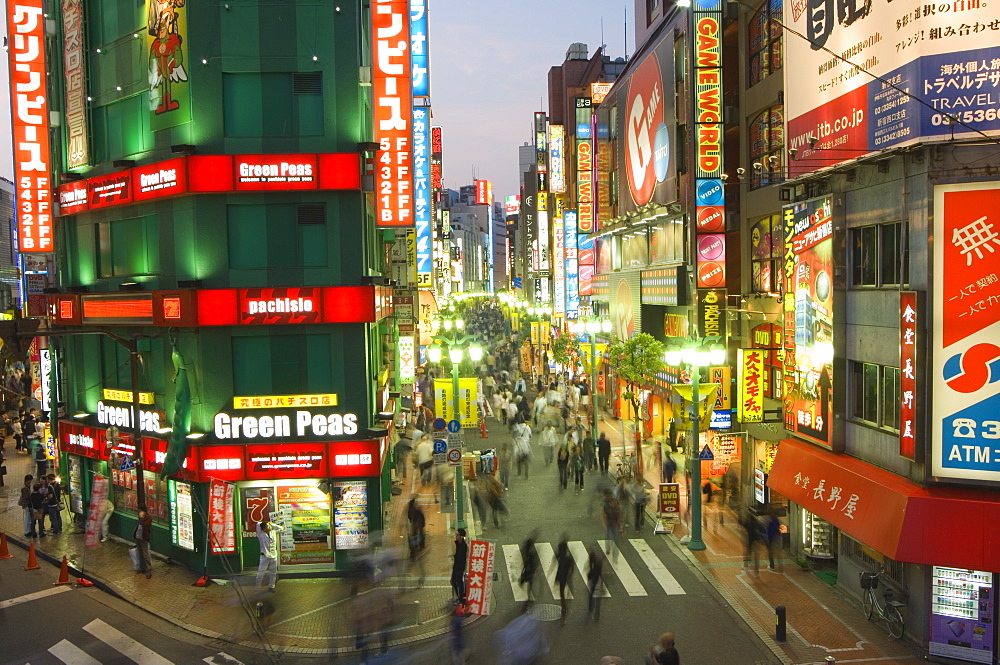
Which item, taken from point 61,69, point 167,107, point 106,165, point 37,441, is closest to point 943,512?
point 167,107

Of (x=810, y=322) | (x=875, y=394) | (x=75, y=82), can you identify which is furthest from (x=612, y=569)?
(x=75, y=82)

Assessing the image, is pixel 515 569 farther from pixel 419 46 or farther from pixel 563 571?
pixel 419 46

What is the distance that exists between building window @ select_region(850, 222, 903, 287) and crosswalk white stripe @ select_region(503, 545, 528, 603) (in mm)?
10177

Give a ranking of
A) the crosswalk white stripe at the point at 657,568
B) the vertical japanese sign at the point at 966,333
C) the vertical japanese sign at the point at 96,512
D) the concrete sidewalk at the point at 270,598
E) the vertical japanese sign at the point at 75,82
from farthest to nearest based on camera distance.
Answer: the vertical japanese sign at the point at 75,82 → the vertical japanese sign at the point at 96,512 → the crosswalk white stripe at the point at 657,568 → the concrete sidewalk at the point at 270,598 → the vertical japanese sign at the point at 966,333

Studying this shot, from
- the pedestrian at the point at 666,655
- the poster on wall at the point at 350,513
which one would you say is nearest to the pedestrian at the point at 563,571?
the pedestrian at the point at 666,655

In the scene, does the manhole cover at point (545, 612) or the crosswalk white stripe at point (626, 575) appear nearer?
the manhole cover at point (545, 612)

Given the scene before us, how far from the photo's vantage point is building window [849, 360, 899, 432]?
17.2 m

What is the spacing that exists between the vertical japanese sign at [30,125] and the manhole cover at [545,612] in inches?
702

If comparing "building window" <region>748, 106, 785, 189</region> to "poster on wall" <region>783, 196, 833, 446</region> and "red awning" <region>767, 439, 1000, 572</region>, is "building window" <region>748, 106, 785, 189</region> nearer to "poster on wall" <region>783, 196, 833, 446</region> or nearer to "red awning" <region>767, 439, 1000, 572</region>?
"poster on wall" <region>783, 196, 833, 446</region>

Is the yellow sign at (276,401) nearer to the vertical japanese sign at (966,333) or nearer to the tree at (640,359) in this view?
the vertical japanese sign at (966,333)

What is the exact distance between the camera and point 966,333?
15.1m

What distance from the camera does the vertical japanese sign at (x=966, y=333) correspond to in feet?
49.1

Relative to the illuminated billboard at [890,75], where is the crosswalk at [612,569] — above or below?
A: below

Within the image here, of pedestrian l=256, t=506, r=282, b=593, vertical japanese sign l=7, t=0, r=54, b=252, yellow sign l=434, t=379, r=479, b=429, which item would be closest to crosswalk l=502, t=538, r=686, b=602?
pedestrian l=256, t=506, r=282, b=593
